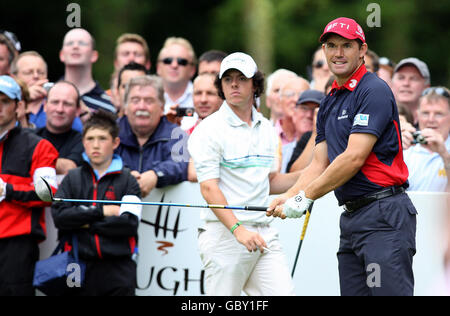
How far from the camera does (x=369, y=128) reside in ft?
18.2

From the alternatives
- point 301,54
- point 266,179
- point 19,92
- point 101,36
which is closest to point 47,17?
point 101,36

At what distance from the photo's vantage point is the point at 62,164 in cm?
812

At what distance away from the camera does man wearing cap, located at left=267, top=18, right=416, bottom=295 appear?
5.57 m

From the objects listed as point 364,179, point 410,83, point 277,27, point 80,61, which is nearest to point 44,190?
point 364,179

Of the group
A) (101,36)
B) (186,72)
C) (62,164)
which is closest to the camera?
(62,164)

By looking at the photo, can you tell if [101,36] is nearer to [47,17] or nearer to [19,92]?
[47,17]

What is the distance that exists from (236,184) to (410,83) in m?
3.57

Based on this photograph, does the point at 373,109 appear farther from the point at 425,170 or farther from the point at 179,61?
the point at 179,61

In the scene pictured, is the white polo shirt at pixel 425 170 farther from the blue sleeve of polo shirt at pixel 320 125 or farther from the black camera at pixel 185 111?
the black camera at pixel 185 111

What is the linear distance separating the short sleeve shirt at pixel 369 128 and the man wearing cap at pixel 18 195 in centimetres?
298

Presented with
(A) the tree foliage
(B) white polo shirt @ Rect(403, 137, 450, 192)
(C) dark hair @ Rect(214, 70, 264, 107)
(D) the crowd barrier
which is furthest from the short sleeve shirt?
(A) the tree foliage

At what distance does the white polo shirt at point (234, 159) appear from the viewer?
6.58 metres

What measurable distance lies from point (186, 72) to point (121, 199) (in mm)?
2731

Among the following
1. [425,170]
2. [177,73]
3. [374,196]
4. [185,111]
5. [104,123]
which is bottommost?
[374,196]
